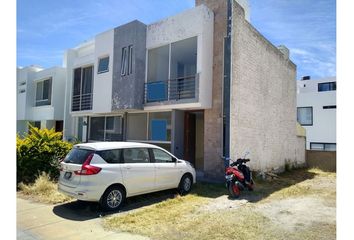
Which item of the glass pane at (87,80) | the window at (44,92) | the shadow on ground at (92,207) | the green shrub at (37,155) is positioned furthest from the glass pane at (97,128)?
the shadow on ground at (92,207)

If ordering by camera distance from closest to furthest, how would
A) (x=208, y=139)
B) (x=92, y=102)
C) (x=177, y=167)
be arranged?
(x=177, y=167) < (x=208, y=139) < (x=92, y=102)

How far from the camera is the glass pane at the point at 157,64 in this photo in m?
14.7

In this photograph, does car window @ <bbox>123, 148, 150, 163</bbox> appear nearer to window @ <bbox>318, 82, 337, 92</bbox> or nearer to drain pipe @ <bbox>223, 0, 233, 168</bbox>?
drain pipe @ <bbox>223, 0, 233, 168</bbox>

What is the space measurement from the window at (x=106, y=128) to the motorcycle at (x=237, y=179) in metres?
7.76

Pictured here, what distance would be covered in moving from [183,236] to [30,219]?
3946 millimetres

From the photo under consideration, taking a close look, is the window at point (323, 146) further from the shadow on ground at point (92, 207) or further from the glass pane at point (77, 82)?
the shadow on ground at point (92, 207)

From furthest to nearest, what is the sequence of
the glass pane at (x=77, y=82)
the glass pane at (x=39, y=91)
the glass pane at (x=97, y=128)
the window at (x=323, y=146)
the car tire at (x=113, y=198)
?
1. the window at (x=323, y=146)
2. the glass pane at (x=39, y=91)
3. the glass pane at (x=77, y=82)
4. the glass pane at (x=97, y=128)
5. the car tire at (x=113, y=198)

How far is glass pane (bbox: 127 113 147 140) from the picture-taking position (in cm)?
1502

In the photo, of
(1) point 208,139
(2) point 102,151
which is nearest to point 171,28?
(1) point 208,139

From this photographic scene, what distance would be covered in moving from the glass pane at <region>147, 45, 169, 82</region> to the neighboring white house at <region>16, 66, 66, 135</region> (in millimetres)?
9995

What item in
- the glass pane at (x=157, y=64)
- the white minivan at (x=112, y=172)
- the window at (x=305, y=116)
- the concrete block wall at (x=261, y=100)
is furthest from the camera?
the window at (x=305, y=116)
